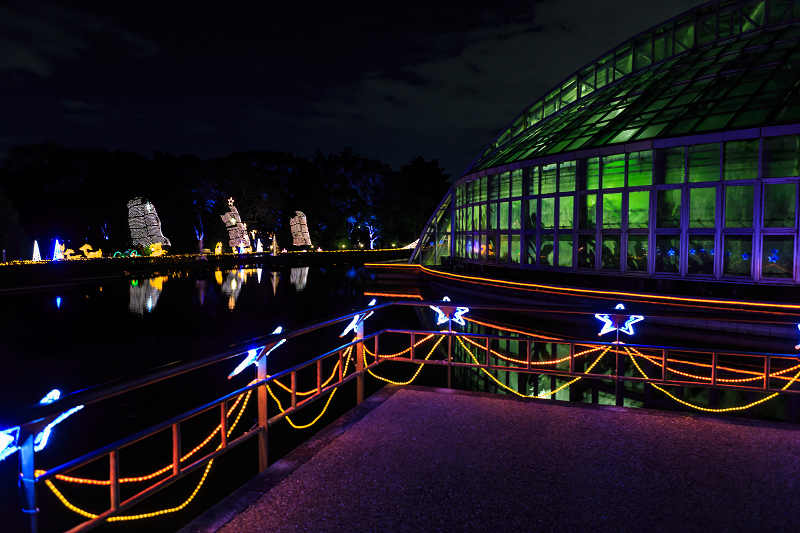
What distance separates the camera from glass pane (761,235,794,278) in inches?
548

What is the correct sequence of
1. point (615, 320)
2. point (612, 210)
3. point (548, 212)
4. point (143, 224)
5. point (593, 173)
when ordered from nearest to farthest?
point (615, 320)
point (612, 210)
point (593, 173)
point (548, 212)
point (143, 224)

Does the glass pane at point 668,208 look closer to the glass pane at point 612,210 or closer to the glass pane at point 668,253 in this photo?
the glass pane at point 668,253

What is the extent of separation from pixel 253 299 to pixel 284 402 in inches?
487

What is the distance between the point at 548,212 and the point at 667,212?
466 cm

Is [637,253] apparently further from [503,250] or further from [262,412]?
[262,412]

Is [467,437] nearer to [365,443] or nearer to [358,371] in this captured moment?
[365,443]

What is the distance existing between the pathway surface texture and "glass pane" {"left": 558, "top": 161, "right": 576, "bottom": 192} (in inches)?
602

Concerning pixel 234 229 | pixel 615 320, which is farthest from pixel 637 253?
pixel 234 229

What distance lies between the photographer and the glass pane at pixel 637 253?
1653 cm

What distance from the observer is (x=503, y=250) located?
2206 cm

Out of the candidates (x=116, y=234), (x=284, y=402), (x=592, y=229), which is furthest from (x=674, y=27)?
(x=116, y=234)

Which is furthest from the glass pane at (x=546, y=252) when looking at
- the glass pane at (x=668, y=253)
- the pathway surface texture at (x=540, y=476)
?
the pathway surface texture at (x=540, y=476)

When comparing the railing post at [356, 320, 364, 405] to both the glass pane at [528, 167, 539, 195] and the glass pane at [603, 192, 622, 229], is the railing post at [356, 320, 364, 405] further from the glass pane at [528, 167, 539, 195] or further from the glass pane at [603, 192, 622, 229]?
the glass pane at [528, 167, 539, 195]

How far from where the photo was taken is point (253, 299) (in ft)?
63.1
